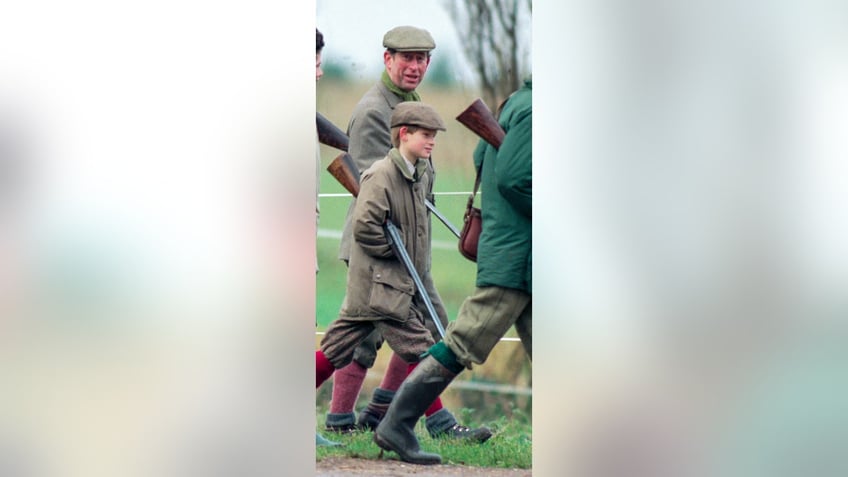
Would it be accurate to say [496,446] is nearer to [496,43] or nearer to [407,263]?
[407,263]

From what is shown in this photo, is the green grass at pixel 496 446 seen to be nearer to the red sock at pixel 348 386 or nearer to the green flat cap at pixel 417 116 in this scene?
the red sock at pixel 348 386

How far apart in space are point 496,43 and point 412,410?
1573 millimetres

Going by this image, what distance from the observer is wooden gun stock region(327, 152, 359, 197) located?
5.48 meters

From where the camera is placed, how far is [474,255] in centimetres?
537

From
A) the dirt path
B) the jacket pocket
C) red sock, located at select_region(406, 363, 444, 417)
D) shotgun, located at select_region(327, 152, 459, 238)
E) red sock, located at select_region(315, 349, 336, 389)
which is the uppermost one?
shotgun, located at select_region(327, 152, 459, 238)

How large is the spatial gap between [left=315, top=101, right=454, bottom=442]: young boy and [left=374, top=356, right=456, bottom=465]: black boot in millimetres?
76

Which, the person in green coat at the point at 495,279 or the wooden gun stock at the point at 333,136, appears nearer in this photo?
the person in green coat at the point at 495,279

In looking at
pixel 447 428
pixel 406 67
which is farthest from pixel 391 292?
pixel 406 67

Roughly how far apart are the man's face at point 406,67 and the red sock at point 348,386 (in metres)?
1.21

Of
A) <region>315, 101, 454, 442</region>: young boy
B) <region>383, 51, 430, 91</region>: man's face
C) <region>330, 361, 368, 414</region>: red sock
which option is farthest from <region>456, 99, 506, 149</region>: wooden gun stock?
<region>330, 361, 368, 414</region>: red sock

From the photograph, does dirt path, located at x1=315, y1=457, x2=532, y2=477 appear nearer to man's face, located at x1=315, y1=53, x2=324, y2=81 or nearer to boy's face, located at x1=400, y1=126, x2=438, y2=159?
boy's face, located at x1=400, y1=126, x2=438, y2=159

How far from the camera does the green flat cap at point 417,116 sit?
5.40 m
